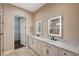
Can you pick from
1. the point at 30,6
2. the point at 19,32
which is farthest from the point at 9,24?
the point at 30,6

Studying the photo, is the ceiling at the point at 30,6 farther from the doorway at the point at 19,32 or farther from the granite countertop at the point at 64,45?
the granite countertop at the point at 64,45

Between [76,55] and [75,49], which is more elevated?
[75,49]

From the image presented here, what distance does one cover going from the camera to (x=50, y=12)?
2.04m

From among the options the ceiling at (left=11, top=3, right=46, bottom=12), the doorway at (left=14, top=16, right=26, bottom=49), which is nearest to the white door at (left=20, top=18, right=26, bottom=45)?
the doorway at (left=14, top=16, right=26, bottom=49)

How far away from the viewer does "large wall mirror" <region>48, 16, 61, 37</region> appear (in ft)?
6.44

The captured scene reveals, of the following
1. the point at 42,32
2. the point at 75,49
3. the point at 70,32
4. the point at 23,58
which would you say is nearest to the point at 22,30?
the point at 42,32

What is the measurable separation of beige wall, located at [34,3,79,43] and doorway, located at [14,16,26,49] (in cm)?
51

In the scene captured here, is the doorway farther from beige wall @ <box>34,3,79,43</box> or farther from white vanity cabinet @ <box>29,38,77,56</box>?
beige wall @ <box>34,3,79,43</box>

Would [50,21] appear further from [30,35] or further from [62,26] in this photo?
[30,35]

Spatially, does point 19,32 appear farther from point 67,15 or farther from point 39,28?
point 67,15

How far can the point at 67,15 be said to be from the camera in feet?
6.19

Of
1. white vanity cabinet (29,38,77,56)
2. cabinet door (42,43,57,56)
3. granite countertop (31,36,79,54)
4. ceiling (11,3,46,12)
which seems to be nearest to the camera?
granite countertop (31,36,79,54)

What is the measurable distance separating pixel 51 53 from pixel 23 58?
0.60 meters

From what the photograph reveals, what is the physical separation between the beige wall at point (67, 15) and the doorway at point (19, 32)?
510 mm
